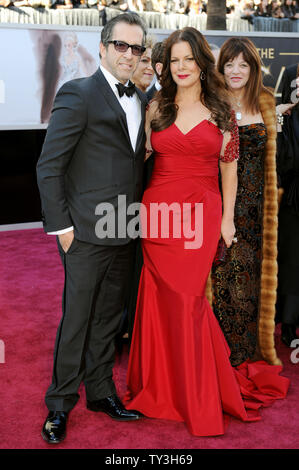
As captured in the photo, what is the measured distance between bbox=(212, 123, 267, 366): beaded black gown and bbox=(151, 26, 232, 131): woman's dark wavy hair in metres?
0.55

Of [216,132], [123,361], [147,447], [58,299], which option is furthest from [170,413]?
[58,299]

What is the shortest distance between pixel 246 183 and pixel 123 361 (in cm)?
124

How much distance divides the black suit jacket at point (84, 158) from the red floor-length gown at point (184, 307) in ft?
0.78

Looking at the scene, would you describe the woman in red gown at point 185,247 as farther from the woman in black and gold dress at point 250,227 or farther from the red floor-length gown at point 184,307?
the woman in black and gold dress at point 250,227

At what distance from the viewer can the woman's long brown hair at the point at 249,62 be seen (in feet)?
9.07

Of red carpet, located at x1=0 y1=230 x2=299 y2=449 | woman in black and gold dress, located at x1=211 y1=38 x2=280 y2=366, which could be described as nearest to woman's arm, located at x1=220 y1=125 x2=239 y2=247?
woman in black and gold dress, located at x1=211 y1=38 x2=280 y2=366

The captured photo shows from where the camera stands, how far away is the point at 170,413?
8.05 feet

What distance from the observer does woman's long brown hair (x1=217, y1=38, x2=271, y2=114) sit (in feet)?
9.07

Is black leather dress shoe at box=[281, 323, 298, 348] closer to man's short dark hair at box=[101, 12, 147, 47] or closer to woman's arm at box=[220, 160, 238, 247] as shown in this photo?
woman's arm at box=[220, 160, 238, 247]

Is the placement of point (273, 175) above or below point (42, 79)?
below

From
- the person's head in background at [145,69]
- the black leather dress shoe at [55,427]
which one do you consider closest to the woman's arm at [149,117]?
the person's head in background at [145,69]

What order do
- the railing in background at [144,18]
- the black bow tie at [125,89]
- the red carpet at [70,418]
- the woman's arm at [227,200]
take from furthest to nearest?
the railing in background at [144,18]
the woman's arm at [227,200]
the red carpet at [70,418]
the black bow tie at [125,89]

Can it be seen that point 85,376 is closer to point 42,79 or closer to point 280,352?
point 280,352

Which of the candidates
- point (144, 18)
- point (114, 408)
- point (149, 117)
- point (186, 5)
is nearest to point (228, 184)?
point (149, 117)
